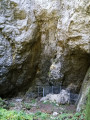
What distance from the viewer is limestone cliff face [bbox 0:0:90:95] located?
298 inches

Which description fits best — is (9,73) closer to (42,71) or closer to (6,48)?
(6,48)

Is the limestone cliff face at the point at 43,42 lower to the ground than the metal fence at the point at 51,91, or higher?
higher

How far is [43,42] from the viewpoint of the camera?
9586mm

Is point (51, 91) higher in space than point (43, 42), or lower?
lower

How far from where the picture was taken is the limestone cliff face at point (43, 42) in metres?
7.58

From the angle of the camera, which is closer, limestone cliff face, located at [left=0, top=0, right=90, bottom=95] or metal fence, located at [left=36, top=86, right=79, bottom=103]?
limestone cliff face, located at [left=0, top=0, right=90, bottom=95]

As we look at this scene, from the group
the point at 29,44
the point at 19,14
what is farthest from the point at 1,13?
the point at 29,44

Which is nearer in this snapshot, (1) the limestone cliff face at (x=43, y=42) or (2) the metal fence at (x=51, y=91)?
(1) the limestone cliff face at (x=43, y=42)

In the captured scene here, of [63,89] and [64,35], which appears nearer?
[64,35]

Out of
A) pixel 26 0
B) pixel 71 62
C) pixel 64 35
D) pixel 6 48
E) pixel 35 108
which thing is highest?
pixel 26 0

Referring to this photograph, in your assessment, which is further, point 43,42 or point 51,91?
point 51,91

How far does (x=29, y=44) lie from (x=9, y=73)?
2.16 meters

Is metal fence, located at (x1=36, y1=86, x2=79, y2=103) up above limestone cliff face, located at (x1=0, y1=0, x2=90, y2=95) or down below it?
below

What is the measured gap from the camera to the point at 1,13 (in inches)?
325
